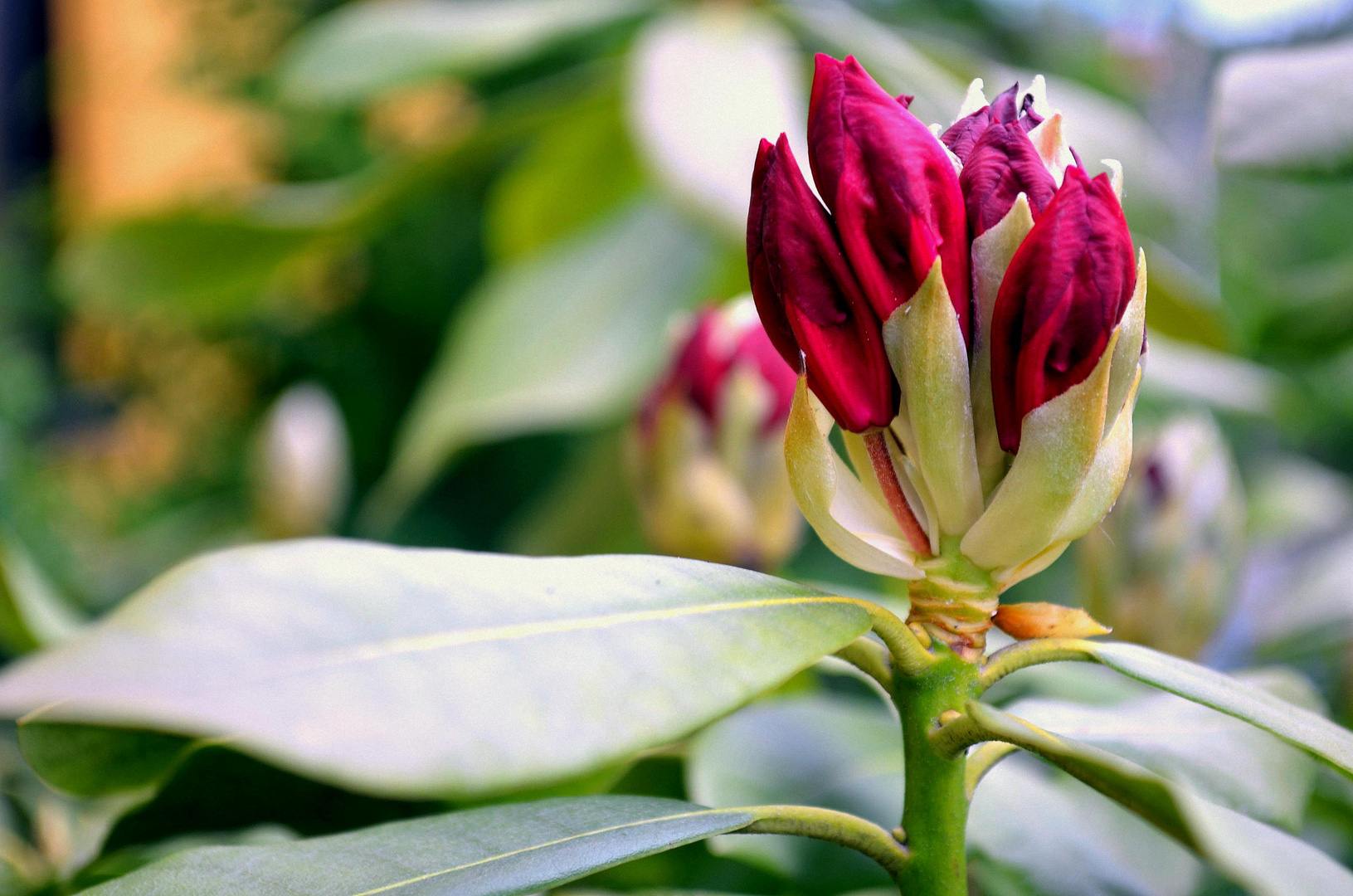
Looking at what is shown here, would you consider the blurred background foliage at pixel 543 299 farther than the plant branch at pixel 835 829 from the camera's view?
Yes

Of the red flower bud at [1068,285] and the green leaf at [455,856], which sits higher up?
the red flower bud at [1068,285]

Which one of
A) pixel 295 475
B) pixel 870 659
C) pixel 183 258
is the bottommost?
pixel 295 475

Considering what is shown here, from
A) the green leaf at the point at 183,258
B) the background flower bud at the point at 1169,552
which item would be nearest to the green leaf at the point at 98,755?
the background flower bud at the point at 1169,552

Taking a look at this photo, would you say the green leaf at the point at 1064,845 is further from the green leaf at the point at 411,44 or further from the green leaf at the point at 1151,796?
the green leaf at the point at 411,44

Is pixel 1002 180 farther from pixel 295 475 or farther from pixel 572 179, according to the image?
pixel 572 179

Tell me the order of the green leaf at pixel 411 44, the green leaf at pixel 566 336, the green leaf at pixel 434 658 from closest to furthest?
the green leaf at pixel 434 658, the green leaf at pixel 566 336, the green leaf at pixel 411 44

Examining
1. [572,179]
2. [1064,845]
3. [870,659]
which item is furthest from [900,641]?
[572,179]
